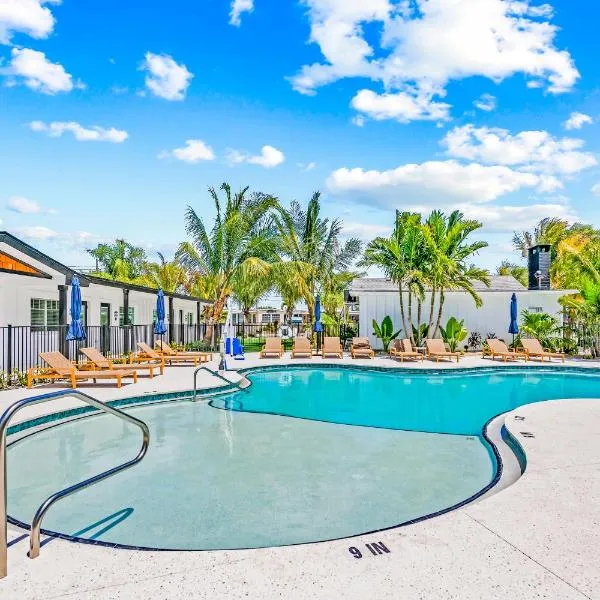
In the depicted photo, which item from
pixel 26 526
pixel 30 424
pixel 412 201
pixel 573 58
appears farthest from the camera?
pixel 412 201

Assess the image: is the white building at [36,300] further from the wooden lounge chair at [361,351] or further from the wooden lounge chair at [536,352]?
the wooden lounge chair at [536,352]

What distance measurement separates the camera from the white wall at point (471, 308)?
76.0 ft

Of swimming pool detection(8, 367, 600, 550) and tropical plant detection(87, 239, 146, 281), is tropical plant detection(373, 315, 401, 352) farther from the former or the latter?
tropical plant detection(87, 239, 146, 281)

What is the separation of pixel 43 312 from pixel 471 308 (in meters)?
19.1

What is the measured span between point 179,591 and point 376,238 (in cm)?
1844

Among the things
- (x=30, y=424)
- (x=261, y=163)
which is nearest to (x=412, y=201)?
(x=261, y=163)

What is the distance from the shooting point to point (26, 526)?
4.08 meters

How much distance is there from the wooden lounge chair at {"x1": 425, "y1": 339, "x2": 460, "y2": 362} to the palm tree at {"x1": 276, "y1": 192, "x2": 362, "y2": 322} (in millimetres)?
6925

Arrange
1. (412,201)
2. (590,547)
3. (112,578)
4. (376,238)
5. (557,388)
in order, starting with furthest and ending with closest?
1. (412,201)
2. (376,238)
3. (557,388)
4. (590,547)
5. (112,578)

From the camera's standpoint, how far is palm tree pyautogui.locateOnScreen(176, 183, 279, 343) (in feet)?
71.6

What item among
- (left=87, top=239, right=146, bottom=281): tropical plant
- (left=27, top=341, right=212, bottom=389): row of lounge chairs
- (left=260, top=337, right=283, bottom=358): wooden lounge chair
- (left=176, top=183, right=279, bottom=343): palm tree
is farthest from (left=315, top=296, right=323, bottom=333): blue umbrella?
(left=87, top=239, right=146, bottom=281): tropical plant

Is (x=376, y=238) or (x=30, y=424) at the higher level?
(x=376, y=238)

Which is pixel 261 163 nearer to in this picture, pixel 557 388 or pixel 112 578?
pixel 557 388

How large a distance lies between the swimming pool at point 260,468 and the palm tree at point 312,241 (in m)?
13.5
